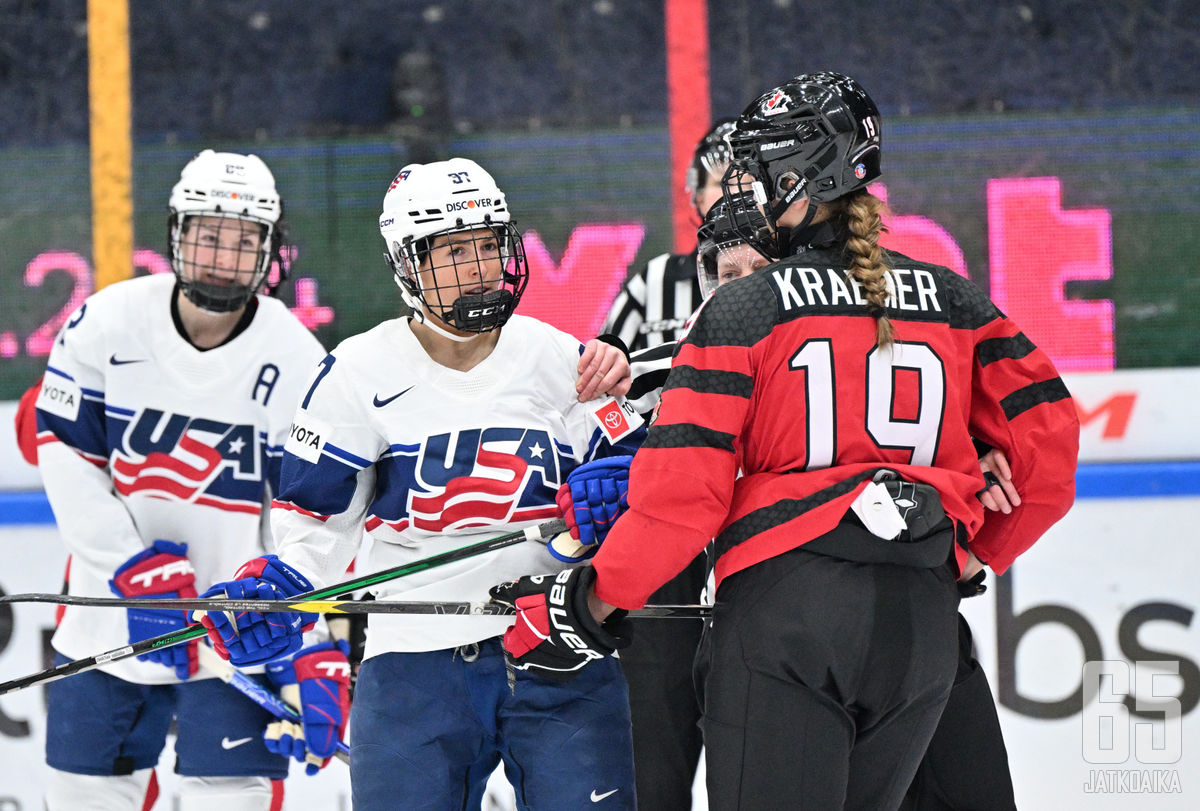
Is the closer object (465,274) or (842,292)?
(842,292)

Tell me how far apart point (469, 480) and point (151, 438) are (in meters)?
0.95

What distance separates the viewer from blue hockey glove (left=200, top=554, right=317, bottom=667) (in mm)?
1972

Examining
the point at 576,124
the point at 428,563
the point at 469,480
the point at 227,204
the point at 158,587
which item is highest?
the point at 576,124

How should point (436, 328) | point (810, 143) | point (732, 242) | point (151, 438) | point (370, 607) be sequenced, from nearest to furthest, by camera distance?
point (810, 143)
point (370, 607)
point (436, 328)
point (732, 242)
point (151, 438)

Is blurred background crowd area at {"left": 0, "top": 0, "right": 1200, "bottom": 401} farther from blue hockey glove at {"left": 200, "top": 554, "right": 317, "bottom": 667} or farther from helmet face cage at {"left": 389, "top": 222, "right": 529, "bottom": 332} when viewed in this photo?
blue hockey glove at {"left": 200, "top": 554, "right": 317, "bottom": 667}

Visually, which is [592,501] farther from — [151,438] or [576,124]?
[576,124]

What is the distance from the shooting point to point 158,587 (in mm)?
2549

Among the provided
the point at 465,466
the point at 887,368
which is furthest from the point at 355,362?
the point at 887,368

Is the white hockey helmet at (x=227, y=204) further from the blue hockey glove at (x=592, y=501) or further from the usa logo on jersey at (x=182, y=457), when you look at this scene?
the blue hockey glove at (x=592, y=501)

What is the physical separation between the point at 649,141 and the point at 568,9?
0.44 metres

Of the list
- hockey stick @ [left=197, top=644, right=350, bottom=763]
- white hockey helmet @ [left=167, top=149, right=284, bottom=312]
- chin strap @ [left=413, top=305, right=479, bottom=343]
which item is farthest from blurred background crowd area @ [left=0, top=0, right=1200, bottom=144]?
chin strap @ [left=413, top=305, right=479, bottom=343]

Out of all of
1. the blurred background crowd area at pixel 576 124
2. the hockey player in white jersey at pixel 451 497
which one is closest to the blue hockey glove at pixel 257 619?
the hockey player in white jersey at pixel 451 497

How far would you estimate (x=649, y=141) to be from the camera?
12.7ft

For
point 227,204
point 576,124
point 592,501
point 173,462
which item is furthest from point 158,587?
point 576,124
